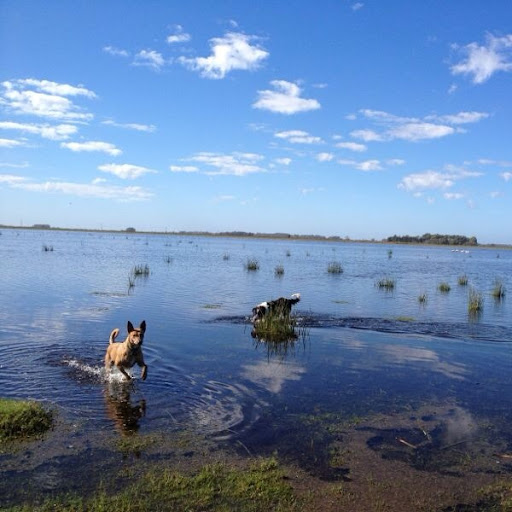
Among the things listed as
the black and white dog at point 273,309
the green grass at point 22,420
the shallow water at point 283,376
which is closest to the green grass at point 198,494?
the shallow water at point 283,376

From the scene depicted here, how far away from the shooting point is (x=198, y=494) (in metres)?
5.52

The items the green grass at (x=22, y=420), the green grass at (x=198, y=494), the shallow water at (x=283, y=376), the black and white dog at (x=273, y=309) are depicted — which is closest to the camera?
the green grass at (x=198, y=494)

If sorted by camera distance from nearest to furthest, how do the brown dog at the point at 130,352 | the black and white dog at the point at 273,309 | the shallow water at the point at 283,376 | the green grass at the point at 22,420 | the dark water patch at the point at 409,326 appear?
the green grass at the point at 22,420 < the shallow water at the point at 283,376 < the brown dog at the point at 130,352 < the black and white dog at the point at 273,309 < the dark water patch at the point at 409,326

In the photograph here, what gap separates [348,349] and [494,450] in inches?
256

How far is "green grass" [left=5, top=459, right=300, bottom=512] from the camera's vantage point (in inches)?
206

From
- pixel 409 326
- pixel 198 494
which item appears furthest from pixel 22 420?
pixel 409 326

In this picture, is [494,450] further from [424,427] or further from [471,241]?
[471,241]

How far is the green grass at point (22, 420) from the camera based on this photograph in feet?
22.7

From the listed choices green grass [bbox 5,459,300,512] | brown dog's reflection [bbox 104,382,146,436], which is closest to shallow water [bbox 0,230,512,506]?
brown dog's reflection [bbox 104,382,146,436]

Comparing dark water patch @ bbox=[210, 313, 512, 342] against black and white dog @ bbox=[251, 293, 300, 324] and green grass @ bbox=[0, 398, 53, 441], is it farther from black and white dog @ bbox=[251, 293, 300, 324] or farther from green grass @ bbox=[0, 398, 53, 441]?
green grass @ bbox=[0, 398, 53, 441]

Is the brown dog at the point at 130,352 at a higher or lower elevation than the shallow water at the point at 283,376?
higher

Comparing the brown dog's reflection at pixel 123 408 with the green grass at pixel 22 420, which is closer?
the green grass at pixel 22 420

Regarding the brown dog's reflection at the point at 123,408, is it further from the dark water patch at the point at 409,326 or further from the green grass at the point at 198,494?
the dark water patch at the point at 409,326

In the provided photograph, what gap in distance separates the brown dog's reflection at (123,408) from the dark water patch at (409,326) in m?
7.99
